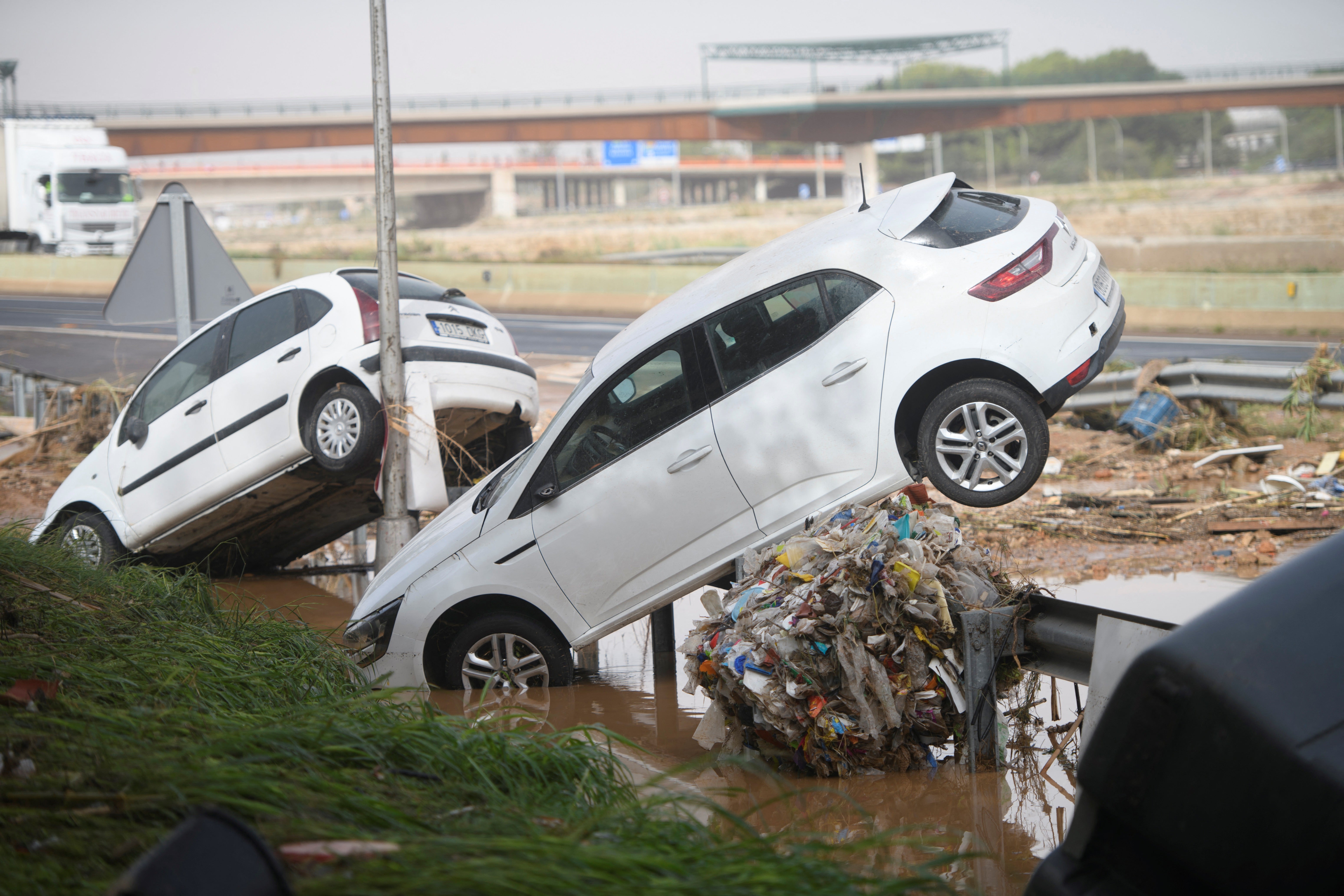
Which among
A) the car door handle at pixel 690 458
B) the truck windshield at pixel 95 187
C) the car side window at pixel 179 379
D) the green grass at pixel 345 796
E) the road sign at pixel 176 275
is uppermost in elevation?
the truck windshield at pixel 95 187

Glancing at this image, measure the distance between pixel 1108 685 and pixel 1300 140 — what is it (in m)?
122

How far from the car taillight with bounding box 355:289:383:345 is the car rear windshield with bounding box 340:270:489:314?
0.22ft

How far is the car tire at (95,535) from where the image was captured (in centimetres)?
827

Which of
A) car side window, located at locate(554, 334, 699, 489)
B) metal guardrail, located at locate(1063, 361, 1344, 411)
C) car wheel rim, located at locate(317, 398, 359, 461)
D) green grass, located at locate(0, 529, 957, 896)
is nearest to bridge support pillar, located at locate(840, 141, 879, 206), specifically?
metal guardrail, located at locate(1063, 361, 1344, 411)

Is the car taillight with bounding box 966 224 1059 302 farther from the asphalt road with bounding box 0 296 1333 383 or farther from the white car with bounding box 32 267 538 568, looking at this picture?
the asphalt road with bounding box 0 296 1333 383

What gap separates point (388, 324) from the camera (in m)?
7.64

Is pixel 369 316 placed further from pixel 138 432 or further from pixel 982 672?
pixel 982 672

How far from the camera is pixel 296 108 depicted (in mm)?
63094

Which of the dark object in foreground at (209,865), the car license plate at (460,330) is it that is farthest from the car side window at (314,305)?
the dark object in foreground at (209,865)

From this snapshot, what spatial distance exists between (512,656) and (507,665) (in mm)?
64

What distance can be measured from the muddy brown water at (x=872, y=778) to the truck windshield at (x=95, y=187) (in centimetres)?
3201

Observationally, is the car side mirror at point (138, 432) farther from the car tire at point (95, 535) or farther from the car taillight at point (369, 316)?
the car taillight at point (369, 316)

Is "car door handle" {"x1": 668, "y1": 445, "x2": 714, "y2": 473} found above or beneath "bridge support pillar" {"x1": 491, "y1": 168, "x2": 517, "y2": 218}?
beneath

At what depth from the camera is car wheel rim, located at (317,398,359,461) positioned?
7.75 metres
